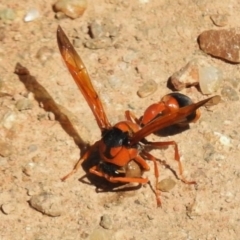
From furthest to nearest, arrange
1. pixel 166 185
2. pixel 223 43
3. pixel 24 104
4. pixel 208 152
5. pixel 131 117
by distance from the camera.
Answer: pixel 223 43
pixel 24 104
pixel 131 117
pixel 208 152
pixel 166 185

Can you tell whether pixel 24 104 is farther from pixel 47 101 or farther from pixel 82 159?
pixel 82 159

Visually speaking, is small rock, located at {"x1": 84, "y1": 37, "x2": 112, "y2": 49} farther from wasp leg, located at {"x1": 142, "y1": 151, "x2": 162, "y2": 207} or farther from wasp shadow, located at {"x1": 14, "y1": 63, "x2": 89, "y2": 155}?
wasp leg, located at {"x1": 142, "y1": 151, "x2": 162, "y2": 207}

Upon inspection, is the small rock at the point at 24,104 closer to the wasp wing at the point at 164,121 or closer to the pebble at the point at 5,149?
the pebble at the point at 5,149

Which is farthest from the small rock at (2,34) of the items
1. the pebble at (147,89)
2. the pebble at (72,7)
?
the pebble at (147,89)

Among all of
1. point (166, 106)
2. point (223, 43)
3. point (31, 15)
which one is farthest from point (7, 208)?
point (223, 43)

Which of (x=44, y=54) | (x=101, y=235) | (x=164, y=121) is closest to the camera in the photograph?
(x=164, y=121)

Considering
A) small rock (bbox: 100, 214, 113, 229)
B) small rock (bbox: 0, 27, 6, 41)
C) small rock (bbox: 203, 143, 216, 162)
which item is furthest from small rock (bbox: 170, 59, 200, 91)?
small rock (bbox: 0, 27, 6, 41)

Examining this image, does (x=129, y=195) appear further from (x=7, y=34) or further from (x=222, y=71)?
(x=7, y=34)
